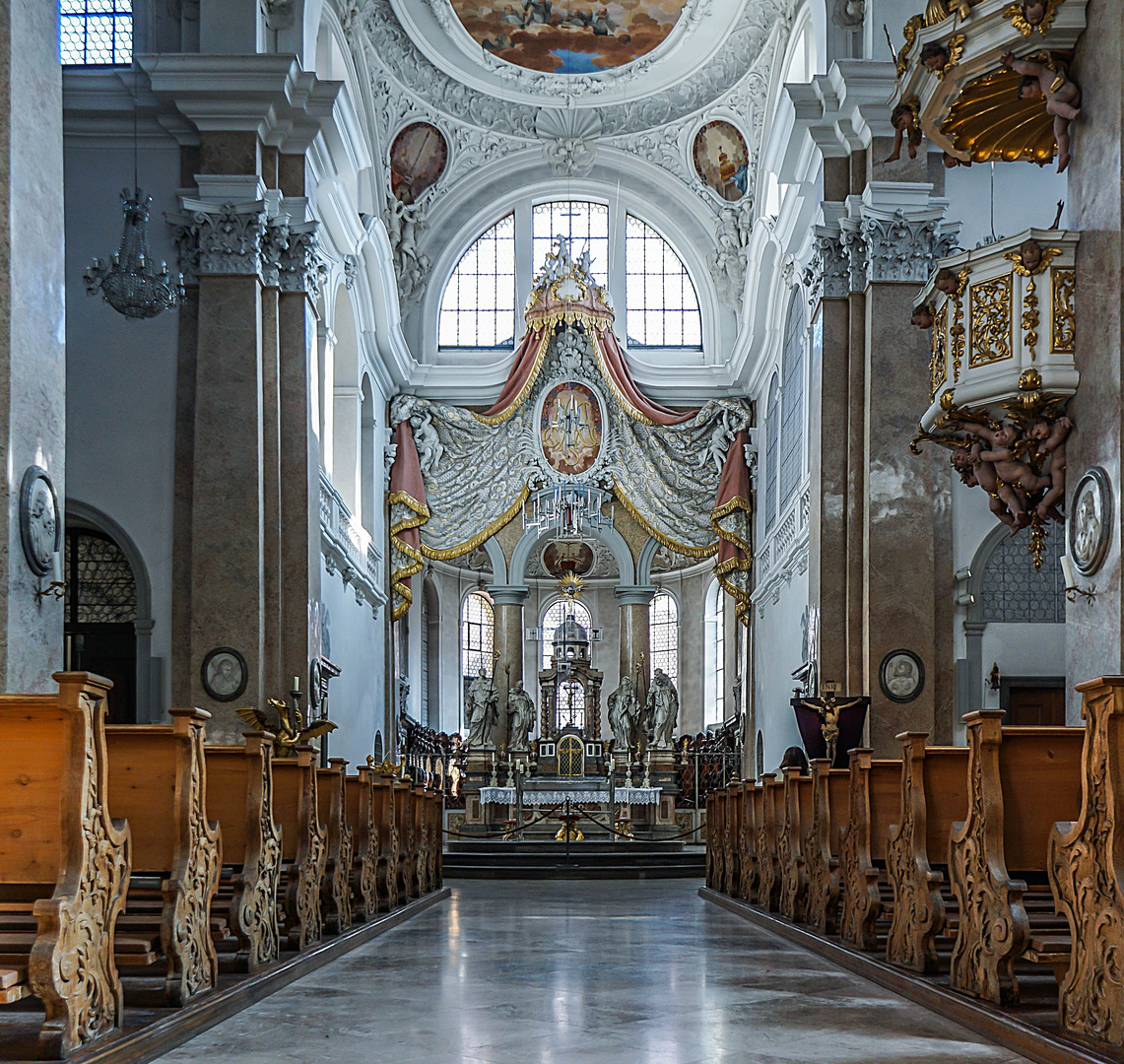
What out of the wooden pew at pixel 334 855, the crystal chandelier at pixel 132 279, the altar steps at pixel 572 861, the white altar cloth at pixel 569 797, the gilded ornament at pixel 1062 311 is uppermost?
the crystal chandelier at pixel 132 279

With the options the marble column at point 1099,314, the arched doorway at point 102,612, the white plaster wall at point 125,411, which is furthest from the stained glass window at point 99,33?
the marble column at point 1099,314

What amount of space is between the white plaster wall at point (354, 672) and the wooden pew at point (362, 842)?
6.07 meters

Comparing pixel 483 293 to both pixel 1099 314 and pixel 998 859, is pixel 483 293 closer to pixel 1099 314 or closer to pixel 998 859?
pixel 1099 314

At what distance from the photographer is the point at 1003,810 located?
18.8 feet

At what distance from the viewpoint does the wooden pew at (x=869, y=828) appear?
7785 mm

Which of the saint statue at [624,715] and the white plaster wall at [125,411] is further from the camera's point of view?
the saint statue at [624,715]

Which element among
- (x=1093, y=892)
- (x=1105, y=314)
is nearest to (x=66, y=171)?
(x=1105, y=314)

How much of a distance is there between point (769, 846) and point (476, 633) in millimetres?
20708

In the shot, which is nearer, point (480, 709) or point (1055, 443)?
point (1055, 443)

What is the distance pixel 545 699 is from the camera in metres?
27.8

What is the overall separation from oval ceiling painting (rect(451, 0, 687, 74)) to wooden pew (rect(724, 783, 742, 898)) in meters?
13.0

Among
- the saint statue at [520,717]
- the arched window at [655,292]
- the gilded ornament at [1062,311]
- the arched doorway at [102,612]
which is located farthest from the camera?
the saint statue at [520,717]

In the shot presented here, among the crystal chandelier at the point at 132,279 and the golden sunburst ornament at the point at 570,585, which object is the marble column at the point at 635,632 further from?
the crystal chandelier at the point at 132,279

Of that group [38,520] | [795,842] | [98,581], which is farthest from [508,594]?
[38,520]
